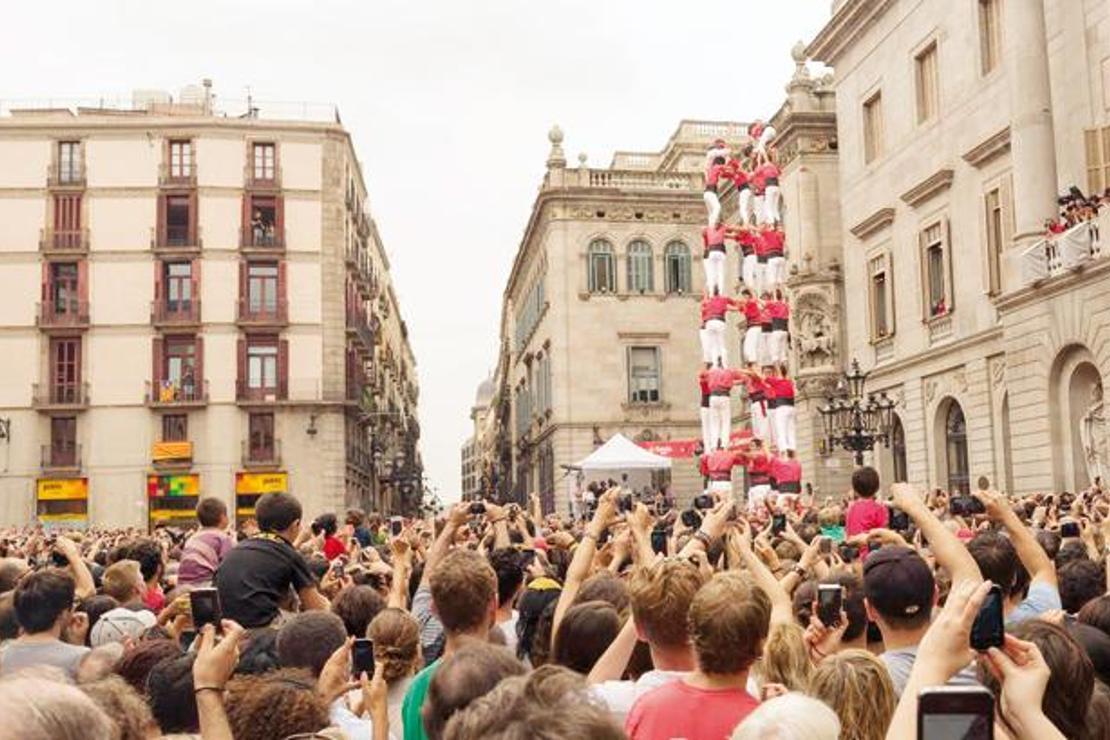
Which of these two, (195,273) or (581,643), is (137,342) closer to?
(195,273)

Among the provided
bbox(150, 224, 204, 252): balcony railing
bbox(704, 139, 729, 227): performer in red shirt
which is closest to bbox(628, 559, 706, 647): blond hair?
bbox(704, 139, 729, 227): performer in red shirt

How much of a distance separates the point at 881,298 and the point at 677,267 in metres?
17.6

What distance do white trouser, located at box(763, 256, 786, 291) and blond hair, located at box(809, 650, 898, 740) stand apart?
63.3 ft

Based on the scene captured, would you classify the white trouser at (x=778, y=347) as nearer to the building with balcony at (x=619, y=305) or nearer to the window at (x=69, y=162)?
the building with balcony at (x=619, y=305)

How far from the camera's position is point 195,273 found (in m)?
47.6

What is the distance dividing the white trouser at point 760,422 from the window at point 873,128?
13149mm

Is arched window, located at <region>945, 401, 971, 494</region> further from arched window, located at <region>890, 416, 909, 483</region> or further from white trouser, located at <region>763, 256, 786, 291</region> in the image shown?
white trouser, located at <region>763, 256, 786, 291</region>

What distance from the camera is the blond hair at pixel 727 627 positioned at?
147 inches

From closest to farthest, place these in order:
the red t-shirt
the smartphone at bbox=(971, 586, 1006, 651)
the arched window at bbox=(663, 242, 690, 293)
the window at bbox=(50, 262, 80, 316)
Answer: the smartphone at bbox=(971, 586, 1006, 651), the red t-shirt, the window at bbox=(50, 262, 80, 316), the arched window at bbox=(663, 242, 690, 293)

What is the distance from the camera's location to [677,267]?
49.8 metres

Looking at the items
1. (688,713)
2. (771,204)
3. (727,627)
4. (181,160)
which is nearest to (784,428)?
(771,204)

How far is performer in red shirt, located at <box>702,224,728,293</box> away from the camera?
22.8 meters

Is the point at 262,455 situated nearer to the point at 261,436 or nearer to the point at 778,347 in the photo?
the point at 261,436

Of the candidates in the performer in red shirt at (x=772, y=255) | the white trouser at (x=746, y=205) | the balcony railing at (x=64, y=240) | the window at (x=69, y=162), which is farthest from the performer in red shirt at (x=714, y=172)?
the window at (x=69, y=162)
